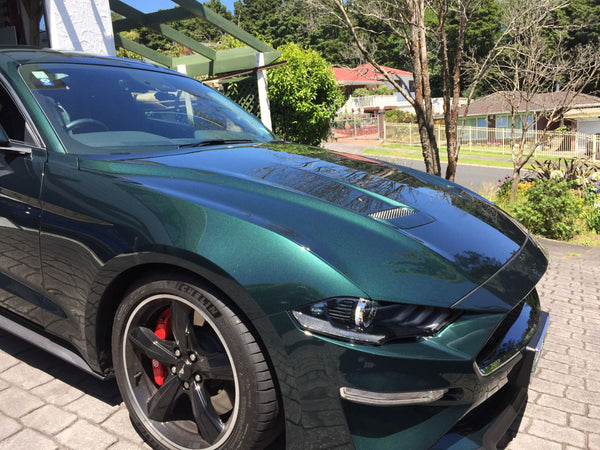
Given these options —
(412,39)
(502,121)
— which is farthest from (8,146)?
(502,121)

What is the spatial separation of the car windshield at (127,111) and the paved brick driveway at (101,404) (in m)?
1.31

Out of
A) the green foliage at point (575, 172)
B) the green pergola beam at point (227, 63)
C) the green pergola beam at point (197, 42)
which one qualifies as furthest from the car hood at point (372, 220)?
the green pergola beam at point (227, 63)

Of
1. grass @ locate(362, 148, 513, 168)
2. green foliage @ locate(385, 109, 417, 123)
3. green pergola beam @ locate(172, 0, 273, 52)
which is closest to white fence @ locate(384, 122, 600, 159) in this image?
grass @ locate(362, 148, 513, 168)

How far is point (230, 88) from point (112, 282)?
9.11 metres

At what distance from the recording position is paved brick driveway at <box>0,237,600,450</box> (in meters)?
2.28

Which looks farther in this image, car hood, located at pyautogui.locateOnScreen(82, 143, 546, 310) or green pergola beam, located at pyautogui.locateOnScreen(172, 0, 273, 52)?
green pergola beam, located at pyautogui.locateOnScreen(172, 0, 273, 52)

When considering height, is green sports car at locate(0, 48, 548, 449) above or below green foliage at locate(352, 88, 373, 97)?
below

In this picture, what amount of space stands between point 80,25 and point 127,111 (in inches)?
165

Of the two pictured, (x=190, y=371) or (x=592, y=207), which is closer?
(x=190, y=371)

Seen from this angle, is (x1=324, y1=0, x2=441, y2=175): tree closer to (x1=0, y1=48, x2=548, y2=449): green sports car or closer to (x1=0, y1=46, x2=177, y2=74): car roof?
(x1=0, y1=46, x2=177, y2=74): car roof

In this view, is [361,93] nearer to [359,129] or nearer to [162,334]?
[359,129]

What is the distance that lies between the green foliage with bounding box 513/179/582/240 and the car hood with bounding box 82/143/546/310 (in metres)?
5.13

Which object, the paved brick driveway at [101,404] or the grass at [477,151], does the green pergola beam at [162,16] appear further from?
the grass at [477,151]

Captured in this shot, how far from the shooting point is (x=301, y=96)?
11828 millimetres
